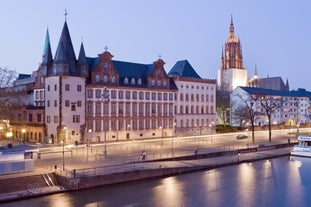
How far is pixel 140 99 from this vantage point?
73.6m

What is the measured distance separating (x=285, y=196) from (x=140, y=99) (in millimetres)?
43546

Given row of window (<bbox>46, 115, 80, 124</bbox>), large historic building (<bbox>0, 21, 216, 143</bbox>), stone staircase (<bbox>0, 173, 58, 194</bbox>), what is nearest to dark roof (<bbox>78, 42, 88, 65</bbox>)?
large historic building (<bbox>0, 21, 216, 143</bbox>)

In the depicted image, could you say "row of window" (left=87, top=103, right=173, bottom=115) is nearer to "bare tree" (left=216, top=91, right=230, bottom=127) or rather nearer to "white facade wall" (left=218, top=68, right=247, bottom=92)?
"bare tree" (left=216, top=91, right=230, bottom=127)

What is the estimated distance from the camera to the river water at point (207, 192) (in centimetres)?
3106

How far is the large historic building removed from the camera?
62.5 m

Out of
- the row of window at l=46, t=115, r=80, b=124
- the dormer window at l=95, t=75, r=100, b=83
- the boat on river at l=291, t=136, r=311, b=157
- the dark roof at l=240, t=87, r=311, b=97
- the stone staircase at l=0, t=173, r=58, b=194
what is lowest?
the stone staircase at l=0, t=173, r=58, b=194

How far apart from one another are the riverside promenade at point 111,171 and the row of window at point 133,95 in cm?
2532

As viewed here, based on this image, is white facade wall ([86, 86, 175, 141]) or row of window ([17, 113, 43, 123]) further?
white facade wall ([86, 86, 175, 141])

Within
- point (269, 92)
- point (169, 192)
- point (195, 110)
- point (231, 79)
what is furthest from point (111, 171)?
point (231, 79)

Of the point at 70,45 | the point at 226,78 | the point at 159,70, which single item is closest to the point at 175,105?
the point at 159,70

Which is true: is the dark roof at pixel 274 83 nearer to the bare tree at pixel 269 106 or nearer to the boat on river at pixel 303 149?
the bare tree at pixel 269 106

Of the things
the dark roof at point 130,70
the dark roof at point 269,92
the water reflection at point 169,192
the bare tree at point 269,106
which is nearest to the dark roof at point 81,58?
the dark roof at point 130,70

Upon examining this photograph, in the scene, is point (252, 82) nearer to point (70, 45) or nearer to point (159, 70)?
Result: point (159, 70)

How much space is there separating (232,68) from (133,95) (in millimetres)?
117954
